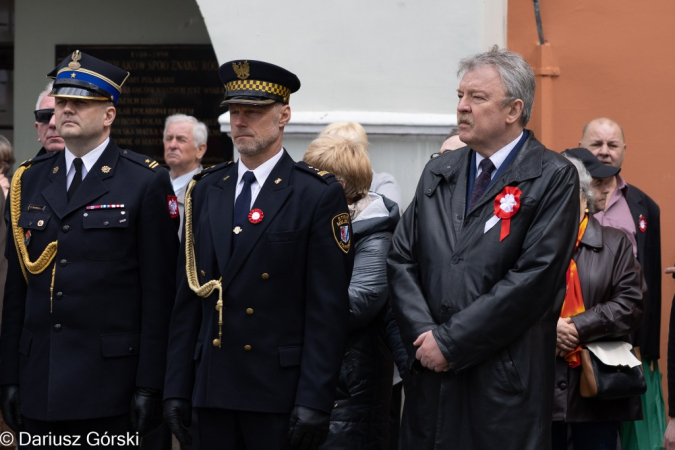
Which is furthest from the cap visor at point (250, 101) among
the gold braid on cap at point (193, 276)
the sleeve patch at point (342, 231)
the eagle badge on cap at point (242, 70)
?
the sleeve patch at point (342, 231)

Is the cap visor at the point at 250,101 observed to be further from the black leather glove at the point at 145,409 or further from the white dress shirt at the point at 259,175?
the black leather glove at the point at 145,409

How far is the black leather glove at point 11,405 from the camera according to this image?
3.98 metres

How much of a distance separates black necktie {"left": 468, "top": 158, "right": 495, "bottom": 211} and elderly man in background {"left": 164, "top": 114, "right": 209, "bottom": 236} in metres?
3.45

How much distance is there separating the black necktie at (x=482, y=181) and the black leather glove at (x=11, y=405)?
1864 millimetres

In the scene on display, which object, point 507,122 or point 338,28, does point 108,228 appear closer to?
point 507,122

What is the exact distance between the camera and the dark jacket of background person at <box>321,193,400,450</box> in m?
4.11

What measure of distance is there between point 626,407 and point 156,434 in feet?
6.92

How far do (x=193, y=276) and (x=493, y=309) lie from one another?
1053mm

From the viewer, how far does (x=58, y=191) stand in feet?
13.1

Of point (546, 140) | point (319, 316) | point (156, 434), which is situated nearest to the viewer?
point (319, 316)

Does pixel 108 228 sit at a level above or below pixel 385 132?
below

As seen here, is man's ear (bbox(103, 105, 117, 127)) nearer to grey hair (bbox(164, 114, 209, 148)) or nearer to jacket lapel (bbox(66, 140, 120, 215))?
jacket lapel (bbox(66, 140, 120, 215))

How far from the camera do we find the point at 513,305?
3348 mm

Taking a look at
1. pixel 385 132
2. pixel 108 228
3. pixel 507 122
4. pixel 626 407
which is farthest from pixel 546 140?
pixel 108 228
